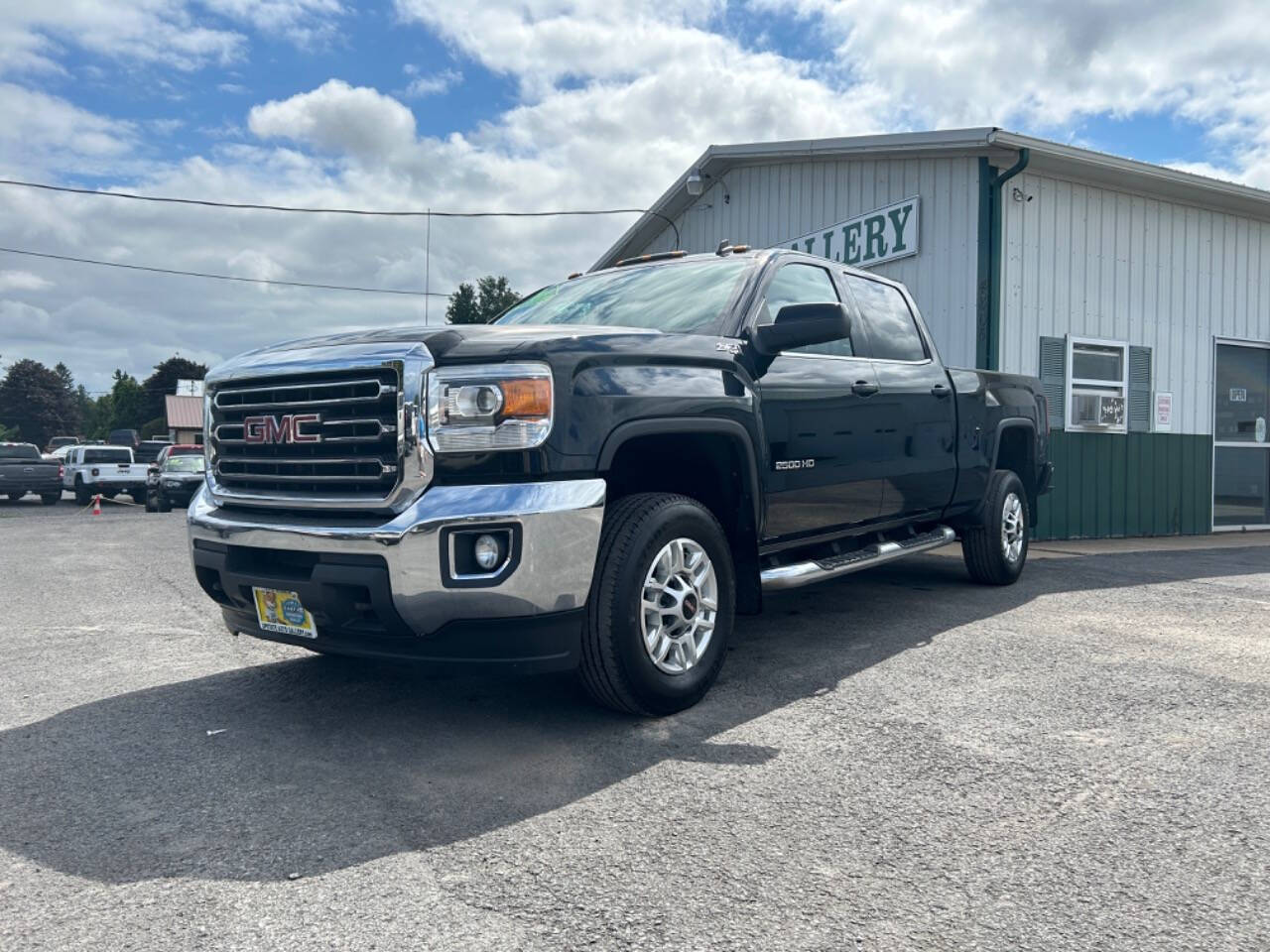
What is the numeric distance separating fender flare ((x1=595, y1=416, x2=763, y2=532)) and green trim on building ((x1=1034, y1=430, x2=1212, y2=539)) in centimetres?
741

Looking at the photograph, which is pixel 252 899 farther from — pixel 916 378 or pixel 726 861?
pixel 916 378

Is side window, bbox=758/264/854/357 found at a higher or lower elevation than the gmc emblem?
higher

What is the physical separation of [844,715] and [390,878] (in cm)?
204

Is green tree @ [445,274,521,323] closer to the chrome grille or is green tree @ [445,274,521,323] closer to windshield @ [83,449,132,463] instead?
windshield @ [83,449,132,463]

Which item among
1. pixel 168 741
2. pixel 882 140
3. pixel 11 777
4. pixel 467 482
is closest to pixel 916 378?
pixel 467 482

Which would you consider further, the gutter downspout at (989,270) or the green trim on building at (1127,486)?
the green trim on building at (1127,486)

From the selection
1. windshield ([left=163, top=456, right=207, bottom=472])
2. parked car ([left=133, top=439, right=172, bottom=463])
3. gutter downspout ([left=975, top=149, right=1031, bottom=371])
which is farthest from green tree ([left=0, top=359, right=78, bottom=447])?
gutter downspout ([left=975, top=149, right=1031, bottom=371])

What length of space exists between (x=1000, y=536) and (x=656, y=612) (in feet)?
13.5

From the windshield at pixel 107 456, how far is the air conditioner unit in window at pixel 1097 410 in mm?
24042

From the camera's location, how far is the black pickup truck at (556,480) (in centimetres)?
342

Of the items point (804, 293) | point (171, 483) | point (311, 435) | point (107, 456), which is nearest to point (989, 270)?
point (804, 293)

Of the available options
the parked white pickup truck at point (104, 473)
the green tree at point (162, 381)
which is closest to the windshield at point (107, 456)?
the parked white pickup truck at point (104, 473)

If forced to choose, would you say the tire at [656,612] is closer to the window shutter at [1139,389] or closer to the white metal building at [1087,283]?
the white metal building at [1087,283]

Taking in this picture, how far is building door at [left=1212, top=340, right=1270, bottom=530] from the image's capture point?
12.8 metres
